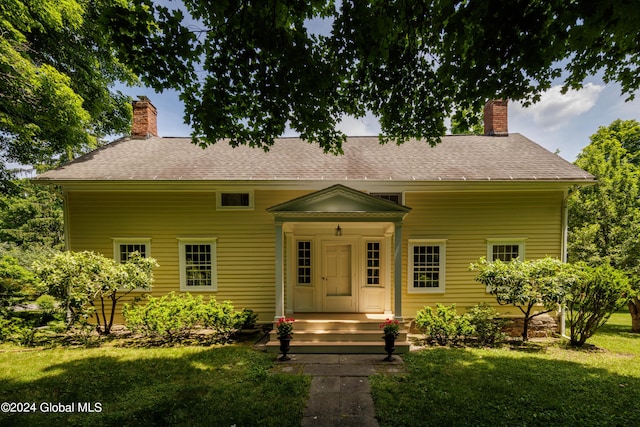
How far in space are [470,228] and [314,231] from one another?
4902 mm

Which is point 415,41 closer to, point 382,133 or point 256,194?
point 382,133

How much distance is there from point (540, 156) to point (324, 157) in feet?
24.3

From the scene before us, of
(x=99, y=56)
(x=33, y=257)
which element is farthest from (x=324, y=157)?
(x=33, y=257)

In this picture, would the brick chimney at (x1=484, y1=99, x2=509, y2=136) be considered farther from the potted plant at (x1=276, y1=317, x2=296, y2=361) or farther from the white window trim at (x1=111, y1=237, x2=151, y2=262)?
the white window trim at (x1=111, y1=237, x2=151, y2=262)

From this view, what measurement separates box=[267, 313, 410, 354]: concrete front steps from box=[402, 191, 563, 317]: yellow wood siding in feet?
6.04

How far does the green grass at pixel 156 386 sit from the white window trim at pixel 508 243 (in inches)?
264

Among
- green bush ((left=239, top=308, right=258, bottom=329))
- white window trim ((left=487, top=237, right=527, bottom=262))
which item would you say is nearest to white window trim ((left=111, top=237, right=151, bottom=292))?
green bush ((left=239, top=308, right=258, bottom=329))

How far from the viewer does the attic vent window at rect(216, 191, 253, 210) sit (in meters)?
8.25

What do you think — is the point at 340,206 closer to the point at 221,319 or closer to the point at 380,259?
the point at 380,259

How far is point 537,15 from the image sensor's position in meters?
3.50

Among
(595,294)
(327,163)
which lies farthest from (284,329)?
(595,294)

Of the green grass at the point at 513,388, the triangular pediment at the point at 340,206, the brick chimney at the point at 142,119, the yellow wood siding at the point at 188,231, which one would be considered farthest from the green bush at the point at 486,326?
the brick chimney at the point at 142,119

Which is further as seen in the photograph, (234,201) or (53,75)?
(234,201)

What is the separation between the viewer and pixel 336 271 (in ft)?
27.3
